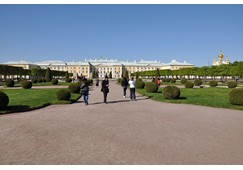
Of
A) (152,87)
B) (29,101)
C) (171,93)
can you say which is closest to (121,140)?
(171,93)

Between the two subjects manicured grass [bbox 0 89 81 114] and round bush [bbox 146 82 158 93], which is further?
round bush [bbox 146 82 158 93]

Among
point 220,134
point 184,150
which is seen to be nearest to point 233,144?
point 220,134

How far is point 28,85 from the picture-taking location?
23406 mm

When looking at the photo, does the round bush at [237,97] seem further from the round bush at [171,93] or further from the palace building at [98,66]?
the palace building at [98,66]

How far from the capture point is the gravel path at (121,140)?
3.70m

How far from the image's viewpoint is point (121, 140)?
187 inches

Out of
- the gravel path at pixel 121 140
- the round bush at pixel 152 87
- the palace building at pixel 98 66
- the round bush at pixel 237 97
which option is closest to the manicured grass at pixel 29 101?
the gravel path at pixel 121 140

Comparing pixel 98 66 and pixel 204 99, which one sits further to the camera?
pixel 98 66

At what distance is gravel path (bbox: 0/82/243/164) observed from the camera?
12.1 ft

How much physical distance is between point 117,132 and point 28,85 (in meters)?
20.6

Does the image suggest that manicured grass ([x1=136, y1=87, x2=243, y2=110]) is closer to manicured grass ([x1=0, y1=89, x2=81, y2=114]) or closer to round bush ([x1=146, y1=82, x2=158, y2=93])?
round bush ([x1=146, y1=82, x2=158, y2=93])

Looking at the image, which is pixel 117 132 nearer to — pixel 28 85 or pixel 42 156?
pixel 42 156

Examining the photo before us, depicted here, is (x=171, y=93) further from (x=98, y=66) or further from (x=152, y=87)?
(x=98, y=66)

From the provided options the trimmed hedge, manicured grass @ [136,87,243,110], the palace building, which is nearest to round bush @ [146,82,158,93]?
the trimmed hedge
